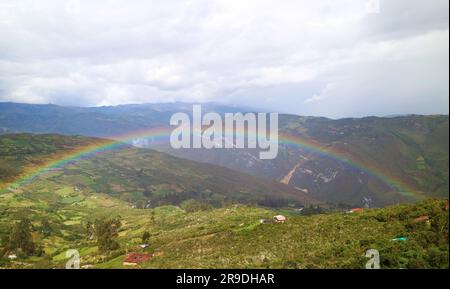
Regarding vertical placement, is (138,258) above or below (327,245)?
below

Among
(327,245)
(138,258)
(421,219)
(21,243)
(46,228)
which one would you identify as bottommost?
(46,228)

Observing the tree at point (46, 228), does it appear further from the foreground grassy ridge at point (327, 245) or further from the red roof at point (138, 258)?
the red roof at point (138, 258)

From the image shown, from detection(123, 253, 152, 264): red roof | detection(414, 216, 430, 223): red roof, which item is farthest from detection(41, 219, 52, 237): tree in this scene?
detection(414, 216, 430, 223): red roof

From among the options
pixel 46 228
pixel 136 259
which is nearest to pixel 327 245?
pixel 136 259

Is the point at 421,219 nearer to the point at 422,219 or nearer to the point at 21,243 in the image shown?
the point at 422,219

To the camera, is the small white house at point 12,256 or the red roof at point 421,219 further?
the small white house at point 12,256

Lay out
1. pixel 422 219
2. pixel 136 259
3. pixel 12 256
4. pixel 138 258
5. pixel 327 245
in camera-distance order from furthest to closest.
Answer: pixel 12 256, pixel 138 258, pixel 136 259, pixel 422 219, pixel 327 245

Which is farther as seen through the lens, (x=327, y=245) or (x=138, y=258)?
(x=138, y=258)

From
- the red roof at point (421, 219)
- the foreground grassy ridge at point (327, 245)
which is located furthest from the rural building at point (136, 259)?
the red roof at point (421, 219)

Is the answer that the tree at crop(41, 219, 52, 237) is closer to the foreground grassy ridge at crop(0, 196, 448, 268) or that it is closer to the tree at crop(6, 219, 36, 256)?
the tree at crop(6, 219, 36, 256)

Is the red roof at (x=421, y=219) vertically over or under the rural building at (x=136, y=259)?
over
